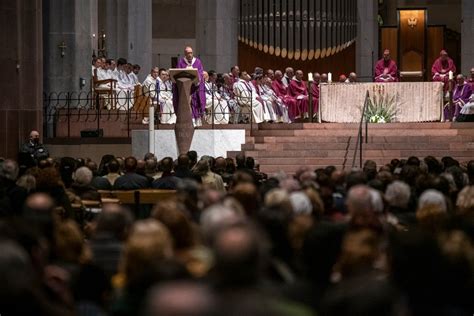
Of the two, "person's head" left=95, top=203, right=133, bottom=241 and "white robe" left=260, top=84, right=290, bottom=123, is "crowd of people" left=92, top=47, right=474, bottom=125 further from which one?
"person's head" left=95, top=203, right=133, bottom=241

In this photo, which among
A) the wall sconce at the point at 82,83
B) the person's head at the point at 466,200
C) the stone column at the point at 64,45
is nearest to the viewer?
the person's head at the point at 466,200

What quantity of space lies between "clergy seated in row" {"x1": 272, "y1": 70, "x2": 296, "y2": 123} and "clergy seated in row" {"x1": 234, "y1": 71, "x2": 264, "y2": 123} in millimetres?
1232

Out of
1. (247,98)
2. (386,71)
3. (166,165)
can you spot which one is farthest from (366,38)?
(166,165)

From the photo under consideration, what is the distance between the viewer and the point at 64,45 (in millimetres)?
29281

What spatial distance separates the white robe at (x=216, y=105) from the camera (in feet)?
94.6

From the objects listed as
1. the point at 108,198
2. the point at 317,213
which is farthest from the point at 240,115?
the point at 317,213

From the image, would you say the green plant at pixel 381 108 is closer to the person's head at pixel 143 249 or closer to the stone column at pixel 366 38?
the stone column at pixel 366 38

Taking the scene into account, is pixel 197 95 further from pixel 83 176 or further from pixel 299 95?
pixel 83 176

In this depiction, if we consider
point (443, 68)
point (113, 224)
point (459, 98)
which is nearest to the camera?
point (113, 224)

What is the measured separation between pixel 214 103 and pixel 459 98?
565 centimetres

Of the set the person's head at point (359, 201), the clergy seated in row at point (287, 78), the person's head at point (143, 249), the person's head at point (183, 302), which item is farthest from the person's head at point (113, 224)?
the clergy seated in row at point (287, 78)

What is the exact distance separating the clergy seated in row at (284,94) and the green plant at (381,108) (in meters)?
3.23

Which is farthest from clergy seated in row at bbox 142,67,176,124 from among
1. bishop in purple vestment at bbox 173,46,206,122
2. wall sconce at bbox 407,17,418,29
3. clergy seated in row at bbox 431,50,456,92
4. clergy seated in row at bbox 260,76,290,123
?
wall sconce at bbox 407,17,418,29

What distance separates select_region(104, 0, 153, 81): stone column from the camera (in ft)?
113
